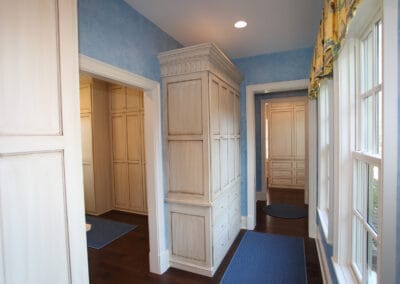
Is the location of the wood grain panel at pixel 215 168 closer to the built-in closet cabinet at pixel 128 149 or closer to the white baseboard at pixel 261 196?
the built-in closet cabinet at pixel 128 149

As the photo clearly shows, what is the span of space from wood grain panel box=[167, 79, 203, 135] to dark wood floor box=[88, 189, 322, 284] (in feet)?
5.09

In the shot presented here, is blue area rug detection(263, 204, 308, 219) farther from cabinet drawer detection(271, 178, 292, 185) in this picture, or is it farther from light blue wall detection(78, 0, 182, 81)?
light blue wall detection(78, 0, 182, 81)

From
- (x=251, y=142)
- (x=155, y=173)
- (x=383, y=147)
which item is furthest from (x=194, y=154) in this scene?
(x=383, y=147)

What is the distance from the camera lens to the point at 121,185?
4.38 m

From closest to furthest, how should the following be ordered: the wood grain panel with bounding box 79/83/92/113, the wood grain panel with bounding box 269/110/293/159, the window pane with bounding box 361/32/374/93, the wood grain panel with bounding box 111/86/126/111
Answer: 1. the window pane with bounding box 361/32/374/93
2. the wood grain panel with bounding box 79/83/92/113
3. the wood grain panel with bounding box 111/86/126/111
4. the wood grain panel with bounding box 269/110/293/159

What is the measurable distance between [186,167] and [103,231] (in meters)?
2.11

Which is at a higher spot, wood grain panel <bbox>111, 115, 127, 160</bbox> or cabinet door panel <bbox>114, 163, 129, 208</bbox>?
wood grain panel <bbox>111, 115, 127, 160</bbox>

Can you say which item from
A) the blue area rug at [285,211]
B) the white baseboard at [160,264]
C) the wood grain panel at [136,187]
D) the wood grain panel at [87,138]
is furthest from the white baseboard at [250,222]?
the wood grain panel at [87,138]

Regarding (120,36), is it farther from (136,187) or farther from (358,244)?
(136,187)

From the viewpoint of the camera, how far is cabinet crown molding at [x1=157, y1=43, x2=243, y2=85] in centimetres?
217

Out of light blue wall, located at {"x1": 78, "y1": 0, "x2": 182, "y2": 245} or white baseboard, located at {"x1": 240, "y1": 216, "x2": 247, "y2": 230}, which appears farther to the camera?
white baseboard, located at {"x1": 240, "y1": 216, "x2": 247, "y2": 230}

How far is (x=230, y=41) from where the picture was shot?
9.37 feet

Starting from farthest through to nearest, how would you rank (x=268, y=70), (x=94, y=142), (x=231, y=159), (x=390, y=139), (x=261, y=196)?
(x=261, y=196) → (x=94, y=142) → (x=268, y=70) → (x=231, y=159) → (x=390, y=139)

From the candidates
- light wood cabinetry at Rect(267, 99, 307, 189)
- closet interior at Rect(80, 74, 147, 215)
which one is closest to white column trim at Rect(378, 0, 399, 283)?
closet interior at Rect(80, 74, 147, 215)
